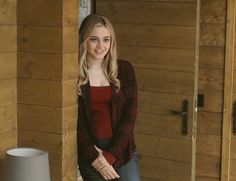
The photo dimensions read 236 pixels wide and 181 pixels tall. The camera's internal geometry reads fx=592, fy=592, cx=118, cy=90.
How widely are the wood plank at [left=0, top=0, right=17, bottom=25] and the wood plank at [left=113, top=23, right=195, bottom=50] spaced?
1.30m

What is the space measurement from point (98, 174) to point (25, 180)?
0.65 metres

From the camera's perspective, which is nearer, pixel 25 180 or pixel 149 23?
pixel 25 180

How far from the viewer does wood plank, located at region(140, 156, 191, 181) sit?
3.83 meters

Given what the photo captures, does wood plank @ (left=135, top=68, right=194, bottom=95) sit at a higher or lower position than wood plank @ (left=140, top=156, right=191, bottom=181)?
higher

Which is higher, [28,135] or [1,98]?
[1,98]

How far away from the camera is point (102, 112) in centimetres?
307

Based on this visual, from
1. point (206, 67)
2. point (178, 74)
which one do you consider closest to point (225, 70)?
point (206, 67)

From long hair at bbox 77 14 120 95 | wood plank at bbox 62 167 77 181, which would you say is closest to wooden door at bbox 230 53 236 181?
long hair at bbox 77 14 120 95

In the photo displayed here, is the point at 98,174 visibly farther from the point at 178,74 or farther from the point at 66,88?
the point at 178,74

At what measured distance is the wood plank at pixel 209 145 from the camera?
4121mm

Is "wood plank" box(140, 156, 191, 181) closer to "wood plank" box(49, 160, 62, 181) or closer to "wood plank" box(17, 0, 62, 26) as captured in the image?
"wood plank" box(49, 160, 62, 181)

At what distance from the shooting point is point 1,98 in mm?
2697

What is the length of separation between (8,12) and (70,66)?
372 millimetres

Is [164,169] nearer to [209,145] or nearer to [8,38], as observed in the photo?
[209,145]
